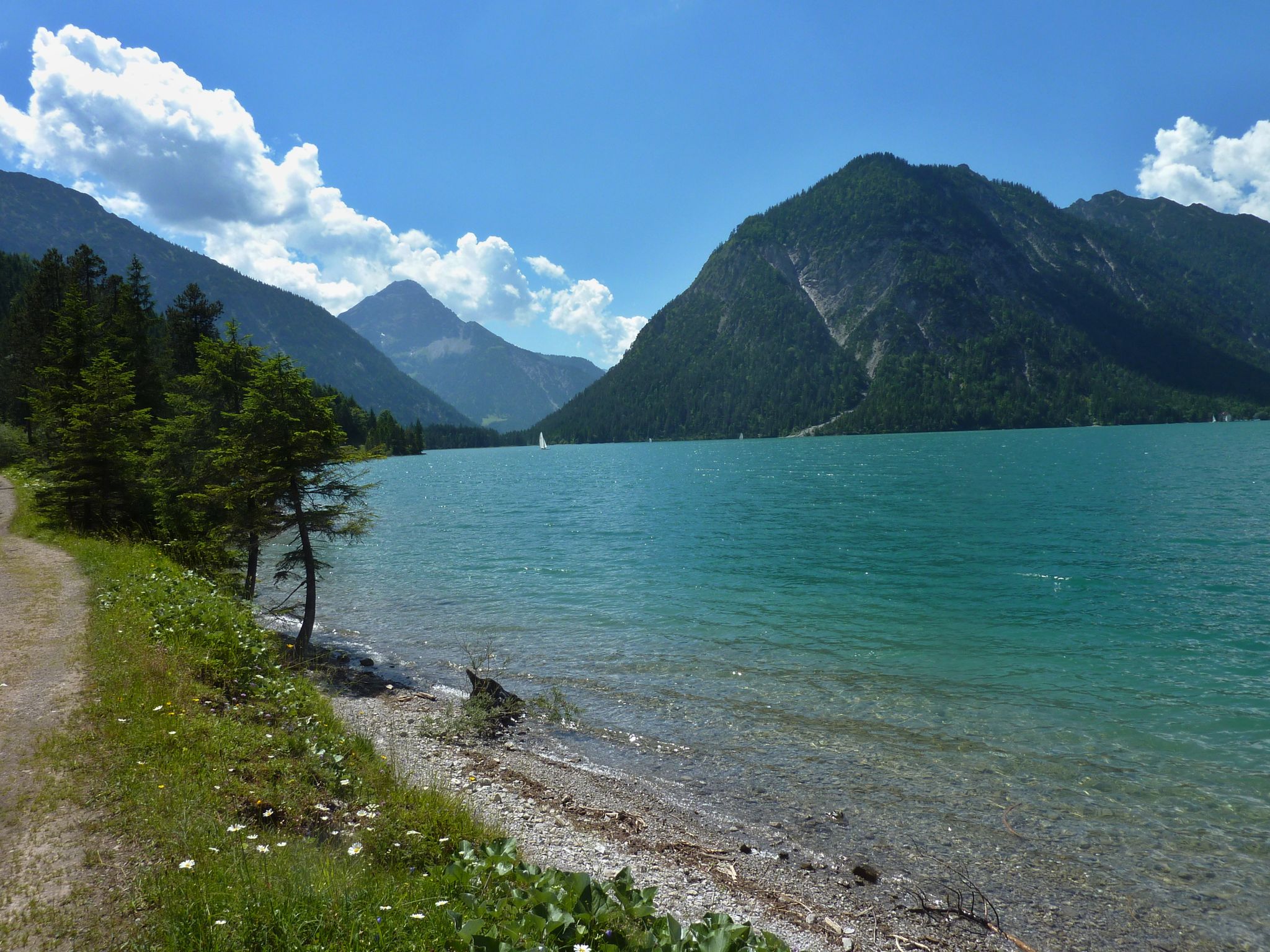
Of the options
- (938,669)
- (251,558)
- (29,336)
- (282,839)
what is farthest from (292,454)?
(29,336)

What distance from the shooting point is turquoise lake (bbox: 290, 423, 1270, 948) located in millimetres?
9758

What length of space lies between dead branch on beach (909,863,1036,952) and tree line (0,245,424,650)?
17133 mm

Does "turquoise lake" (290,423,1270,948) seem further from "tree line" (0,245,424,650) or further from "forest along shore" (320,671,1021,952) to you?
"tree line" (0,245,424,650)

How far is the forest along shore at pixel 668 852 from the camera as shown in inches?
→ 311

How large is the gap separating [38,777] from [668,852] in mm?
8329

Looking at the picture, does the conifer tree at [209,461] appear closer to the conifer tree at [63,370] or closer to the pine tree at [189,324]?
the conifer tree at [63,370]

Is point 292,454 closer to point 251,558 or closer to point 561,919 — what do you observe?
point 251,558

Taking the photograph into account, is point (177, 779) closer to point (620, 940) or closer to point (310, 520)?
point (620, 940)

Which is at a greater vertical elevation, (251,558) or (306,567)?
(306,567)

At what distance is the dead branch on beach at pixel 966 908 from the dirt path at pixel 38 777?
9.46 meters

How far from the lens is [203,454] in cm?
2095

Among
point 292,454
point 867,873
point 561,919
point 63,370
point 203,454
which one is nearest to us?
point 561,919

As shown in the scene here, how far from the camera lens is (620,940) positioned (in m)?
5.39

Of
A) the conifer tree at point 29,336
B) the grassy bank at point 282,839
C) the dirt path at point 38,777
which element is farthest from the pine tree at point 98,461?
the conifer tree at point 29,336
